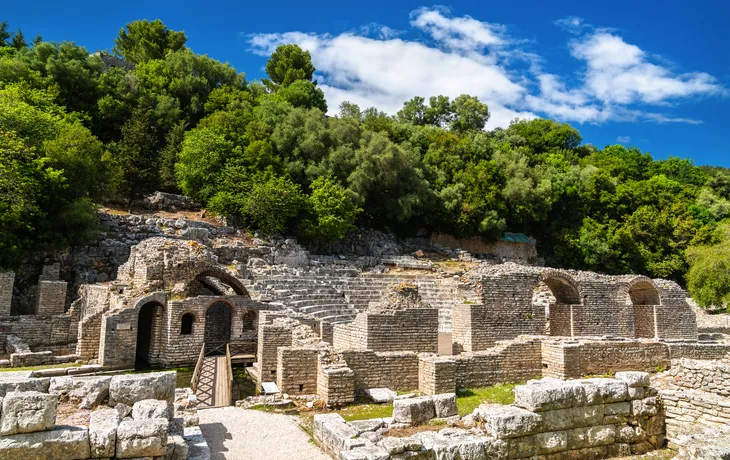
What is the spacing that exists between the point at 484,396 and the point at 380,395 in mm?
2281

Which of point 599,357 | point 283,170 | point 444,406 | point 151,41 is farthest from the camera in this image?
point 151,41

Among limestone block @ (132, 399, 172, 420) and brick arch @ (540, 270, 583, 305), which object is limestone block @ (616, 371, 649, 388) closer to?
limestone block @ (132, 399, 172, 420)

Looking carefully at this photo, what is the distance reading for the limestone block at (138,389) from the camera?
18.6ft

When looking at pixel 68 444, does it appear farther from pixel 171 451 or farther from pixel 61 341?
pixel 61 341

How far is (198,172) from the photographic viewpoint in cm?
2931

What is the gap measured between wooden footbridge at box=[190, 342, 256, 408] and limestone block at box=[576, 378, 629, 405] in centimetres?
654

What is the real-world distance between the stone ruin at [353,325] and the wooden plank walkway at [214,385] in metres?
0.82

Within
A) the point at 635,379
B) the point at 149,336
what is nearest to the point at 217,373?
the point at 149,336

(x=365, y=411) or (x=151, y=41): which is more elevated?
(x=151, y=41)

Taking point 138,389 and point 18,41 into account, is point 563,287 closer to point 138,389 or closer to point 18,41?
point 138,389

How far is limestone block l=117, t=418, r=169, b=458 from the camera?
15.2ft

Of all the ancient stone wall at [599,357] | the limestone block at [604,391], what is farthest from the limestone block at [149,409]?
the ancient stone wall at [599,357]

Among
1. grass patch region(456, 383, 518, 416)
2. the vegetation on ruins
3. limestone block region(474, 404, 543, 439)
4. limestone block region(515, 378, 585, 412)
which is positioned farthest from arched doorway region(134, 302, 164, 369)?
limestone block region(515, 378, 585, 412)

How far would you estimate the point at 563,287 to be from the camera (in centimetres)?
1795
